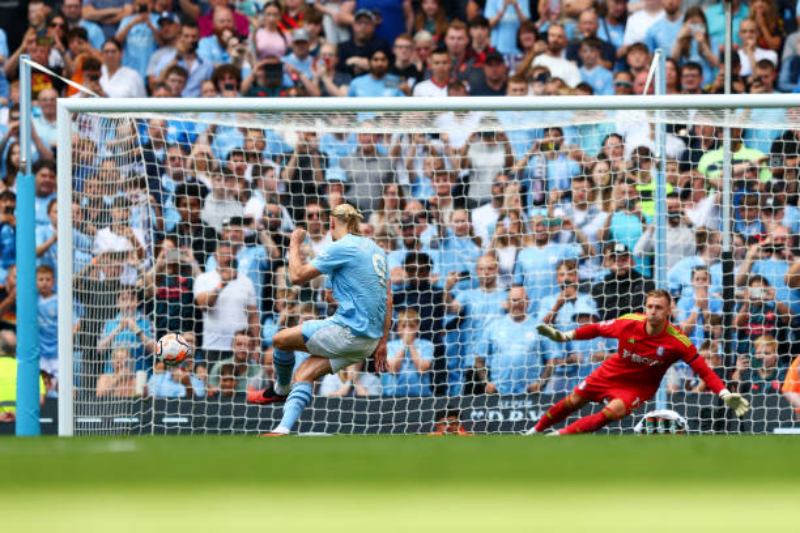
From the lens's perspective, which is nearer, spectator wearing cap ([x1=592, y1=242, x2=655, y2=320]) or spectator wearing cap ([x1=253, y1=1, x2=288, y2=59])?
spectator wearing cap ([x1=592, y1=242, x2=655, y2=320])

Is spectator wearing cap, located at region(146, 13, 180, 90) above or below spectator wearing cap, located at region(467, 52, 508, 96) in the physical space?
above

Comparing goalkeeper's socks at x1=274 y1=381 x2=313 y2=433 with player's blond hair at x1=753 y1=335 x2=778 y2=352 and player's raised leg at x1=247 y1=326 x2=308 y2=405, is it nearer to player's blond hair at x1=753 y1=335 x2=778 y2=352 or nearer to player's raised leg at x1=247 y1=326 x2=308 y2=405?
player's raised leg at x1=247 y1=326 x2=308 y2=405

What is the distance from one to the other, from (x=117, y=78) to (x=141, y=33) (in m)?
0.51

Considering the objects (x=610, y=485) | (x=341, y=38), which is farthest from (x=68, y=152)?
(x=610, y=485)

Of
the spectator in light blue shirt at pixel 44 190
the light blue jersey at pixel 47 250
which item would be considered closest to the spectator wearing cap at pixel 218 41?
the spectator in light blue shirt at pixel 44 190

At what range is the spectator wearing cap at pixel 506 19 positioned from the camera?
463 inches

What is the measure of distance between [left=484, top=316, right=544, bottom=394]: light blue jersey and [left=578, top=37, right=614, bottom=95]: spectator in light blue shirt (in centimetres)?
243

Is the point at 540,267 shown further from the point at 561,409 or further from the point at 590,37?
the point at 590,37

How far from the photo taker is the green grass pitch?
3.12 metres

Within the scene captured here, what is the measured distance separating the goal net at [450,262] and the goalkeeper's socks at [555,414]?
32 cm

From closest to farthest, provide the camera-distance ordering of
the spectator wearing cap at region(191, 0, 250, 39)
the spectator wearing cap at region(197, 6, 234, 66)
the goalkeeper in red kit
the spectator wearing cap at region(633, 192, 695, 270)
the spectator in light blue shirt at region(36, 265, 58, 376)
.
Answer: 1. the goalkeeper in red kit
2. the spectator wearing cap at region(633, 192, 695, 270)
3. the spectator in light blue shirt at region(36, 265, 58, 376)
4. the spectator wearing cap at region(197, 6, 234, 66)
5. the spectator wearing cap at region(191, 0, 250, 39)

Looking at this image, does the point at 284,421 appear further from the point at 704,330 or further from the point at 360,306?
the point at 704,330

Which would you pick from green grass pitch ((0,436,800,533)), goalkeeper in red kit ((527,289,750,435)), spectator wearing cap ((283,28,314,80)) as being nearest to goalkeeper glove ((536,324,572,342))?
goalkeeper in red kit ((527,289,750,435))

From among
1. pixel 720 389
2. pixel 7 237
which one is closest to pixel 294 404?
pixel 720 389
